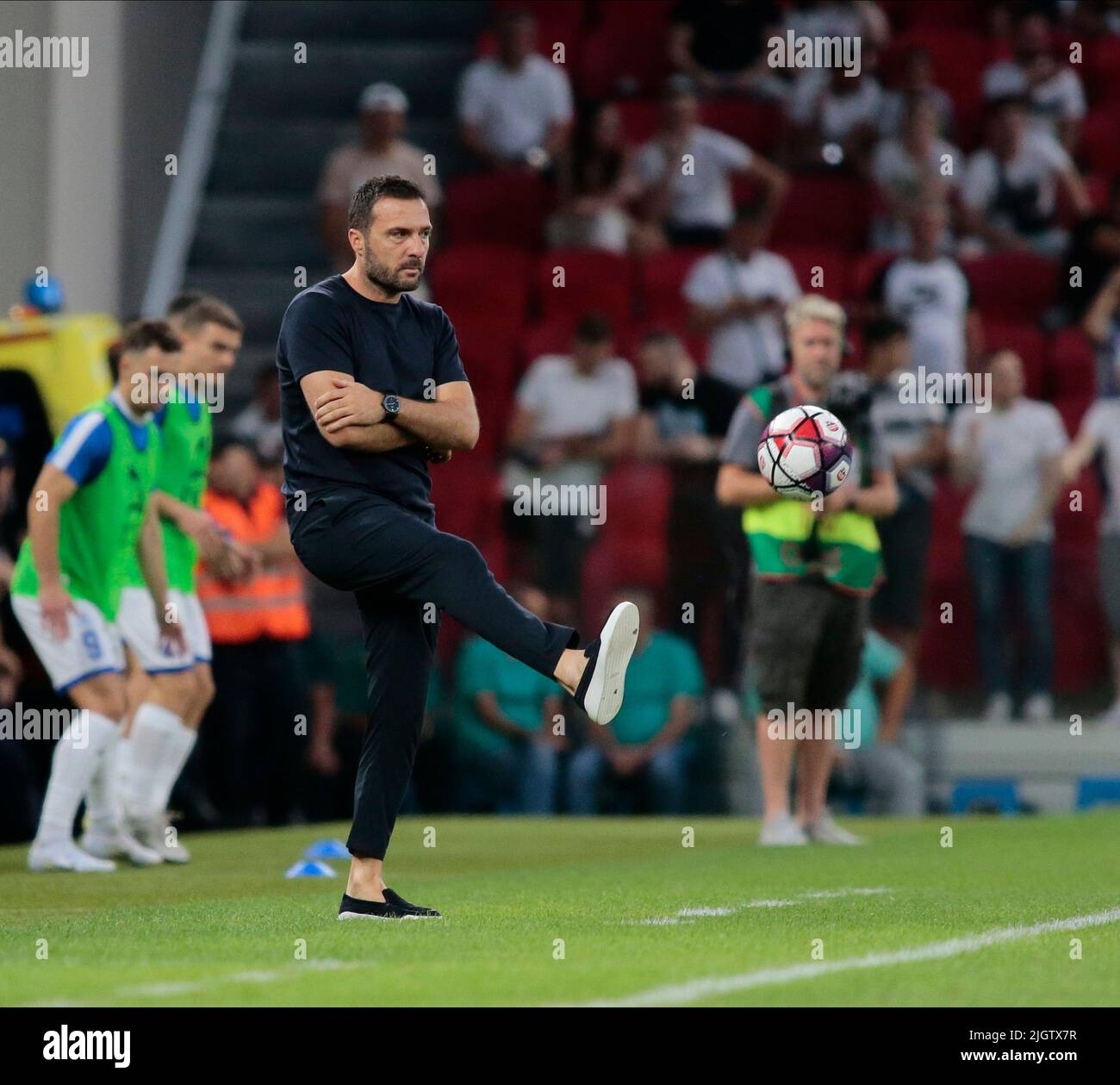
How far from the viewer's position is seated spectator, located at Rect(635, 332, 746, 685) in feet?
41.3

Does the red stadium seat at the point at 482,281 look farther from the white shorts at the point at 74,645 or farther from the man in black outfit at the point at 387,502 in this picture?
the man in black outfit at the point at 387,502

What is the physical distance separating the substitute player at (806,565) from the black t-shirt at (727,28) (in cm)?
717

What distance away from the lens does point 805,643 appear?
10.3 meters

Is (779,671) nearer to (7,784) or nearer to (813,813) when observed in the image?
(813,813)

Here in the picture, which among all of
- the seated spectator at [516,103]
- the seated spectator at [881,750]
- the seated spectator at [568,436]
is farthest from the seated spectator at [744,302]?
the seated spectator at [881,750]

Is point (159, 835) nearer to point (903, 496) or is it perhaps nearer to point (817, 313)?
point (817, 313)

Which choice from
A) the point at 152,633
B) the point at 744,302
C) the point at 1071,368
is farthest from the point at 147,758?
the point at 1071,368

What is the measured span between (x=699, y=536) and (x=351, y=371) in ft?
21.5

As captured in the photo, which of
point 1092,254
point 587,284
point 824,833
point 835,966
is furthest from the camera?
point 587,284

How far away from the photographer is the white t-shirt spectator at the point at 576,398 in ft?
44.9

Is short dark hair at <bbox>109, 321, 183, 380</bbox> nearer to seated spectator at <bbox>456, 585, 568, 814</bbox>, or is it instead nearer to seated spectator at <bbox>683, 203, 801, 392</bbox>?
seated spectator at <bbox>456, 585, 568, 814</bbox>

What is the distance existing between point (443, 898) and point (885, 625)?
564cm

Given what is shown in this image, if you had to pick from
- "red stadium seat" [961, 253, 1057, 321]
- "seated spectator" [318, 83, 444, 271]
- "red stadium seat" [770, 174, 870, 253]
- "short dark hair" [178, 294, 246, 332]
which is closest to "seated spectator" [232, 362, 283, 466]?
"seated spectator" [318, 83, 444, 271]

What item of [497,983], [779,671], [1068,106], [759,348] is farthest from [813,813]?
[1068,106]
